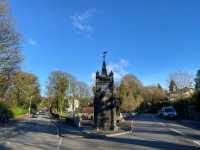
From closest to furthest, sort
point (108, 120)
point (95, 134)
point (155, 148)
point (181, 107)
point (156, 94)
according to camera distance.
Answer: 1. point (155, 148)
2. point (95, 134)
3. point (108, 120)
4. point (181, 107)
5. point (156, 94)

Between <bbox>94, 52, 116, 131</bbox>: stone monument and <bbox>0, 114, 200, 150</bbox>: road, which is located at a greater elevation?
<bbox>94, 52, 116, 131</bbox>: stone monument

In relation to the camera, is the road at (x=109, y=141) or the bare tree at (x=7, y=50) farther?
the bare tree at (x=7, y=50)

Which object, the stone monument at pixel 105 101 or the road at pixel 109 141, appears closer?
the road at pixel 109 141

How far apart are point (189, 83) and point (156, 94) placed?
2718 centimetres

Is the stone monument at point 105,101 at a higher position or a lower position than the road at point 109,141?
higher

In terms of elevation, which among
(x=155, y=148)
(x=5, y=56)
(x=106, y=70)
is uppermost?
(x=5, y=56)

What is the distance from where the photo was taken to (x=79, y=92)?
117 meters

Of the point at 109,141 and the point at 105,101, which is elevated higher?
the point at 105,101

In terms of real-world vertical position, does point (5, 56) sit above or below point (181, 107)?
above

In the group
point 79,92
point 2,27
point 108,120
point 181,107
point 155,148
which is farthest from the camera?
point 79,92

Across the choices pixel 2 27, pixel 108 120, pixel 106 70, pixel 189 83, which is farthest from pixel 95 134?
pixel 189 83

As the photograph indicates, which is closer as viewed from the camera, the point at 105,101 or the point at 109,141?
the point at 109,141

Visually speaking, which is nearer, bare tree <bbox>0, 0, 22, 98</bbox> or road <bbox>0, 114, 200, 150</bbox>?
road <bbox>0, 114, 200, 150</bbox>

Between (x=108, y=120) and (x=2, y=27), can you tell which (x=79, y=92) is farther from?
(x=108, y=120)
